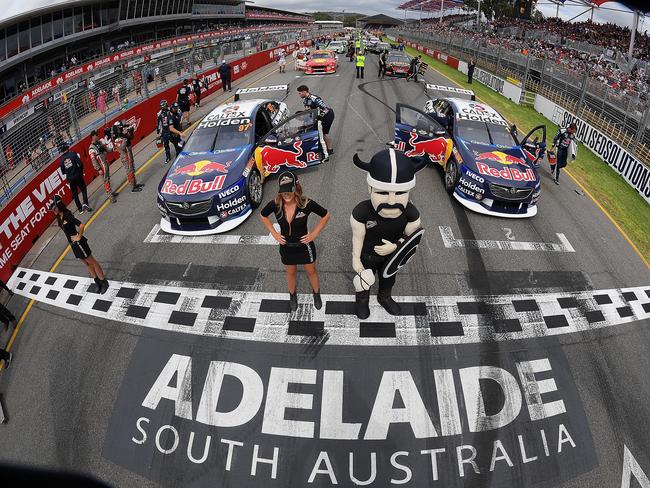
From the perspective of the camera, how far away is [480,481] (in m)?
3.53

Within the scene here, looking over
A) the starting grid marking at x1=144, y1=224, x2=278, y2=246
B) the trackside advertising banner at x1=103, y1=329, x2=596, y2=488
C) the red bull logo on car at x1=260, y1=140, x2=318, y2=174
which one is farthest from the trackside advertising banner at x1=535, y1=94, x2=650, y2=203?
the starting grid marking at x1=144, y1=224, x2=278, y2=246

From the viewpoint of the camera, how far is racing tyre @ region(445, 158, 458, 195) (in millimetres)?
8249

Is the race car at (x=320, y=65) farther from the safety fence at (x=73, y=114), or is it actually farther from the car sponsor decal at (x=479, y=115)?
the car sponsor decal at (x=479, y=115)

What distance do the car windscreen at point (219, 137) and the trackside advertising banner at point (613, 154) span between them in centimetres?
973

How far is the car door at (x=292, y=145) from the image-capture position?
8.27 metres

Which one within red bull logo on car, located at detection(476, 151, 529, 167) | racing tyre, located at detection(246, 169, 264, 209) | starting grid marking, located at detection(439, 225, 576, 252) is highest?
red bull logo on car, located at detection(476, 151, 529, 167)

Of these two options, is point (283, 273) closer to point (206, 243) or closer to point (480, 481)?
point (206, 243)

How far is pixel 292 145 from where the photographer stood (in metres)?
8.65


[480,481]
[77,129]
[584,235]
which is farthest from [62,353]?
[584,235]

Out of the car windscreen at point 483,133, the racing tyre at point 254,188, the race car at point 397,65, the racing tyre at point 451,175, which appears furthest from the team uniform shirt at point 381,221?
the race car at point 397,65

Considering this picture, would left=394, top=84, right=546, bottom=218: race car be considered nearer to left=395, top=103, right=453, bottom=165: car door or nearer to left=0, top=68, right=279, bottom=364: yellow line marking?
left=395, top=103, right=453, bottom=165: car door

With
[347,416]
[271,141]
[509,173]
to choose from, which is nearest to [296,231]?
[347,416]

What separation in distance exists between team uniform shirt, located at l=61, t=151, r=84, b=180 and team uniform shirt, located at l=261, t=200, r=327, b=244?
5.34 m

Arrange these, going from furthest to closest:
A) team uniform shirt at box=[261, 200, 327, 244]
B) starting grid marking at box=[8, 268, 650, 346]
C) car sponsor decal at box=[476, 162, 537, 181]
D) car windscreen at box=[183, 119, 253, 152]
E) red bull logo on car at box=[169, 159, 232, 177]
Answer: car windscreen at box=[183, 119, 253, 152] < car sponsor decal at box=[476, 162, 537, 181] < red bull logo on car at box=[169, 159, 232, 177] < starting grid marking at box=[8, 268, 650, 346] < team uniform shirt at box=[261, 200, 327, 244]
